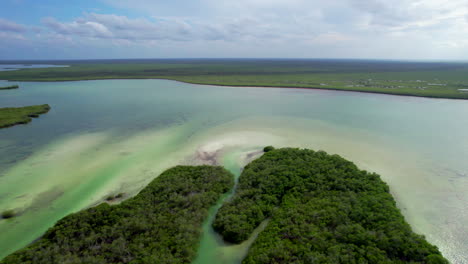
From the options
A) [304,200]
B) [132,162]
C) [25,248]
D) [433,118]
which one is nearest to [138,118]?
[132,162]

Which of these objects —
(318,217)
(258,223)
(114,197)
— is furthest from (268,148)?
(114,197)

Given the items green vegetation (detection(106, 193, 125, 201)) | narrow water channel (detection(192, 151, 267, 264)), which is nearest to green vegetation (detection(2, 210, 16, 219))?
green vegetation (detection(106, 193, 125, 201))

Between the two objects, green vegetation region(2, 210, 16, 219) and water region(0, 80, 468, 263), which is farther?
water region(0, 80, 468, 263)

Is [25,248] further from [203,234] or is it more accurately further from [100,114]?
[100,114]

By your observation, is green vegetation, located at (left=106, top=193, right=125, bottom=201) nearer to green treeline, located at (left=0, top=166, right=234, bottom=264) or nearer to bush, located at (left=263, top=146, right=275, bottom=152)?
green treeline, located at (left=0, top=166, right=234, bottom=264)

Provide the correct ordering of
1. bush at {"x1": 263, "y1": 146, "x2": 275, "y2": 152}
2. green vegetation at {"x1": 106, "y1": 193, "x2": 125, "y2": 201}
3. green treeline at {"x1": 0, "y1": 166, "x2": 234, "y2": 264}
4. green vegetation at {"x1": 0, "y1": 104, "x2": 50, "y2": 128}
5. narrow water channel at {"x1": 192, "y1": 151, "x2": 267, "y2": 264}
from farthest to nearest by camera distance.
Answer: green vegetation at {"x1": 0, "y1": 104, "x2": 50, "y2": 128}
bush at {"x1": 263, "y1": 146, "x2": 275, "y2": 152}
green vegetation at {"x1": 106, "y1": 193, "x2": 125, "y2": 201}
narrow water channel at {"x1": 192, "y1": 151, "x2": 267, "y2": 264}
green treeline at {"x1": 0, "y1": 166, "x2": 234, "y2": 264}

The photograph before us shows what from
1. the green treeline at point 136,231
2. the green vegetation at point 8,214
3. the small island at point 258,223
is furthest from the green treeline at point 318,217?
the green vegetation at point 8,214

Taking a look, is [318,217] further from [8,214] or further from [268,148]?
[8,214]
